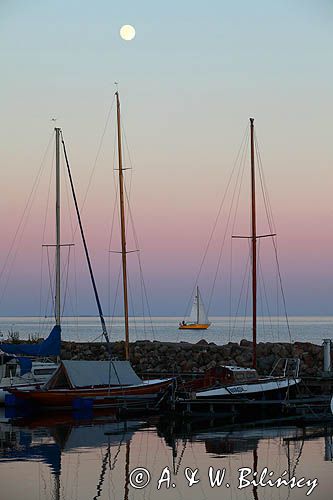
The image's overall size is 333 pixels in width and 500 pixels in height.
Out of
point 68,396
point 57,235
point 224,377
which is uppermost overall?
point 57,235

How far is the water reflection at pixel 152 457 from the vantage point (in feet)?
47.0

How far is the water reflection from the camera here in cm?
1434

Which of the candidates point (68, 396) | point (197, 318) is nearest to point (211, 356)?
point (68, 396)

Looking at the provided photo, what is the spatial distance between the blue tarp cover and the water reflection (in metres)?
5.43

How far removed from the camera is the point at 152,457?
17156mm

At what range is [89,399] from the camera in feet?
79.8

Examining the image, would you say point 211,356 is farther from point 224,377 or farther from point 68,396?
point 68,396

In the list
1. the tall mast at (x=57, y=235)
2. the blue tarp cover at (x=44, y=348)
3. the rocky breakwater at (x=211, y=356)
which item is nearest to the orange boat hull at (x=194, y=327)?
the rocky breakwater at (x=211, y=356)

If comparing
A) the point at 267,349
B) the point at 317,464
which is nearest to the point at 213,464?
the point at 317,464

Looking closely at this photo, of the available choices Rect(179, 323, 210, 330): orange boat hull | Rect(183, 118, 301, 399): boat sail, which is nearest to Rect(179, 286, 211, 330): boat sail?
Rect(179, 323, 210, 330): orange boat hull

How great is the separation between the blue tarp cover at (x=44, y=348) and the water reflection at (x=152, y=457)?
214 inches

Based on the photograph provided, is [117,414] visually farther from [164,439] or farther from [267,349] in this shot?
[267,349]

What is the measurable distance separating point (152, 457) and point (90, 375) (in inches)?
339

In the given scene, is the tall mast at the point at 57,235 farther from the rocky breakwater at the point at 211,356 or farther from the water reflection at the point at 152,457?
the water reflection at the point at 152,457
